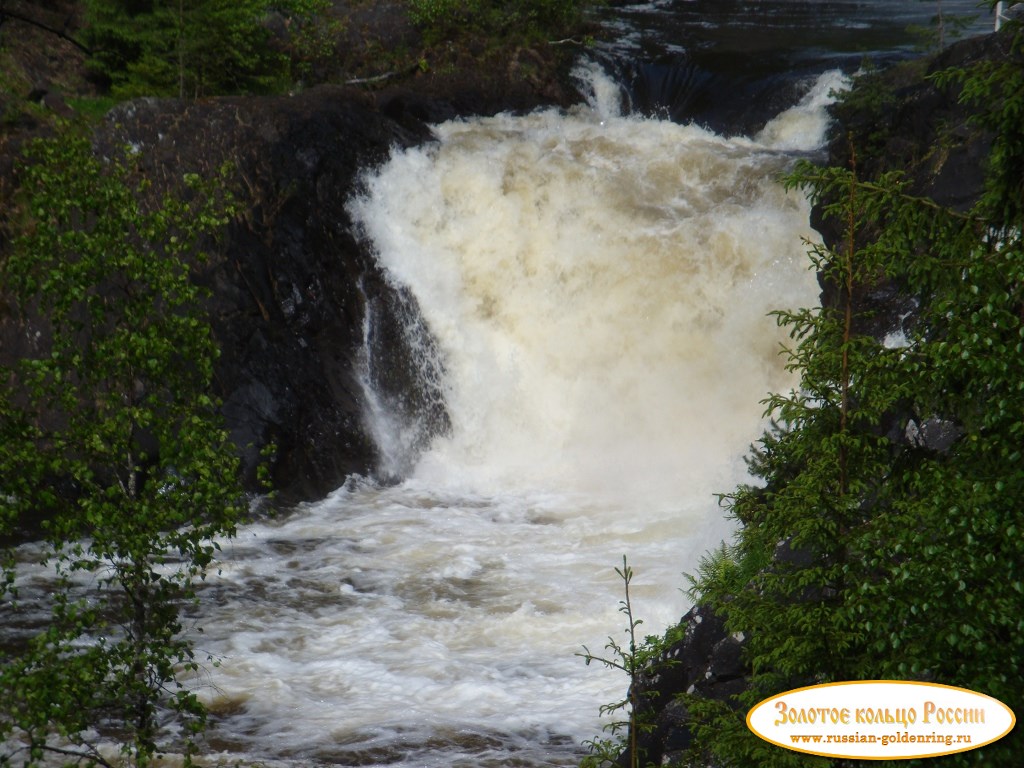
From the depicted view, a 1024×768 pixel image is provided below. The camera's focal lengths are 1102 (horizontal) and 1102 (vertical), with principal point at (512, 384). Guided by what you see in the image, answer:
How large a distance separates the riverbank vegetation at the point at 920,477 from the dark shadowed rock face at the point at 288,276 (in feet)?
33.0

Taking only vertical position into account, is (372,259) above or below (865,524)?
above

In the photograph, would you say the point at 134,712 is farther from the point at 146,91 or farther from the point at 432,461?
the point at 146,91

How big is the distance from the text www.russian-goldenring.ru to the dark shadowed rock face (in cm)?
1019

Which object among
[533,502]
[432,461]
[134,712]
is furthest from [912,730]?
[432,461]

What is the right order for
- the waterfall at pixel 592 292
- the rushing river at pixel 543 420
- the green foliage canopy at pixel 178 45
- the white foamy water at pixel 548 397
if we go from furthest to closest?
1. the green foliage canopy at pixel 178 45
2. the waterfall at pixel 592 292
3. the white foamy water at pixel 548 397
4. the rushing river at pixel 543 420

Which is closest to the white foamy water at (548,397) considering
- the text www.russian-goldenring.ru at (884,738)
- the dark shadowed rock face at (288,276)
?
the dark shadowed rock face at (288,276)

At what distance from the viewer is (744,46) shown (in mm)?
21016

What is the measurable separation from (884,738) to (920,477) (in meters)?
1.07

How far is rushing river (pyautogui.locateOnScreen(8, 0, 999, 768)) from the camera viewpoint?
9.59 m

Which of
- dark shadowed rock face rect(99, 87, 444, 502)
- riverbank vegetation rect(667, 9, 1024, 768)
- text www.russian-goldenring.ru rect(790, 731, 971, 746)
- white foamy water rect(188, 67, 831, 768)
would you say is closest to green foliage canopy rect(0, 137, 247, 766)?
riverbank vegetation rect(667, 9, 1024, 768)

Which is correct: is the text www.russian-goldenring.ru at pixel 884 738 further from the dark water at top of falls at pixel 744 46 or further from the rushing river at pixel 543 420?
the dark water at top of falls at pixel 744 46

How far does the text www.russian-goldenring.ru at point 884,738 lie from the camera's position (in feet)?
14.1

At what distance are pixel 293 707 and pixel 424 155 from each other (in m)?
9.50

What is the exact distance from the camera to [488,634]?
407 inches
